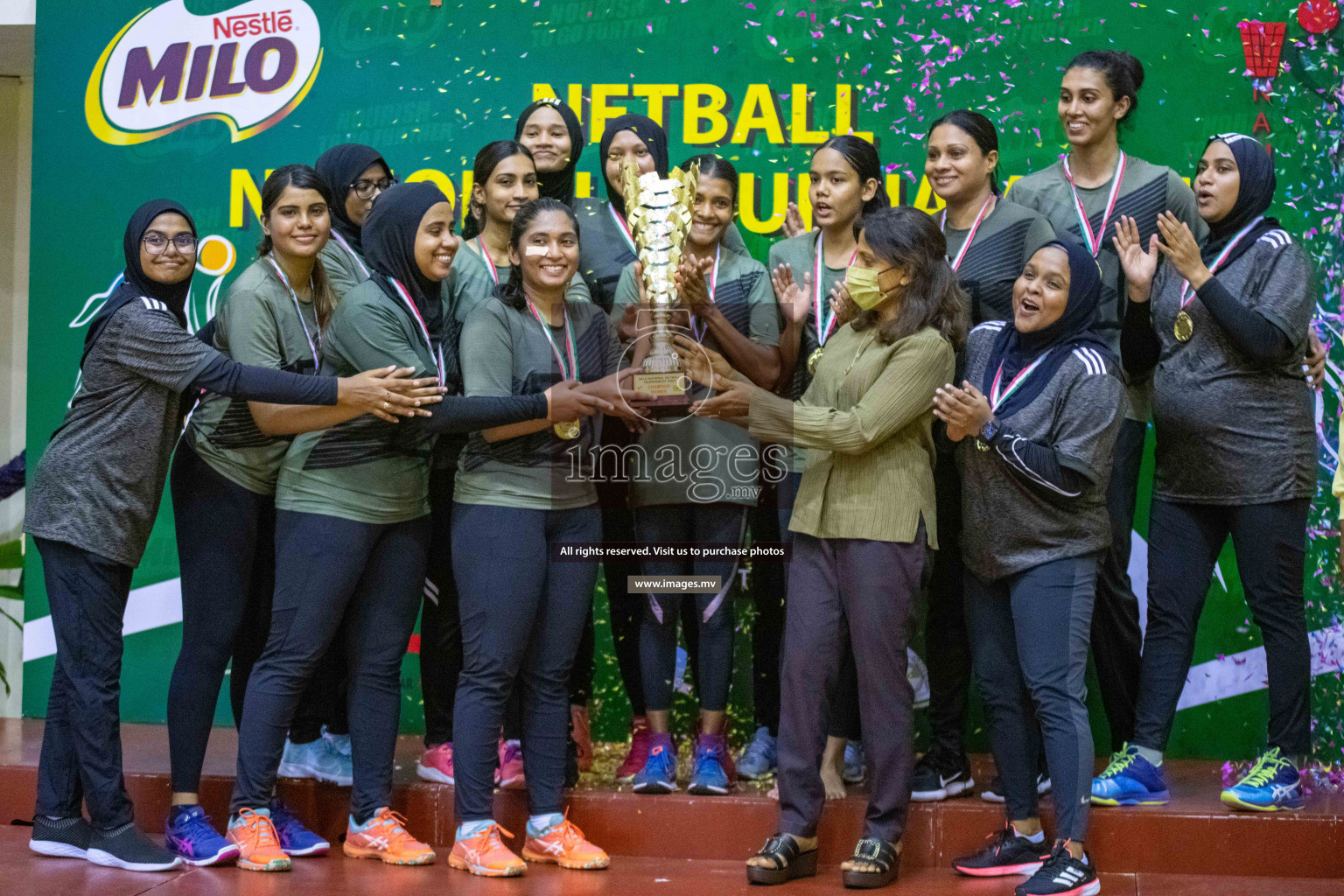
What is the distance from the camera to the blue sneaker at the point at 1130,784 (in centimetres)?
373

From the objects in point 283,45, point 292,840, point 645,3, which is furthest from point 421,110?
point 292,840

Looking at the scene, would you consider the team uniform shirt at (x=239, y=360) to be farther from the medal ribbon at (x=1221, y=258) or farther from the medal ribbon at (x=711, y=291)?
the medal ribbon at (x=1221, y=258)

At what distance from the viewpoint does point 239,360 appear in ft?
11.9

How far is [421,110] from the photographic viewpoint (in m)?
5.01

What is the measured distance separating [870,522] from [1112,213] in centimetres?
145

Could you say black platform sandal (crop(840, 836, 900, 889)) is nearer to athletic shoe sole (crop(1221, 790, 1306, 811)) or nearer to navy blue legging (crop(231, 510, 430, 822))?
athletic shoe sole (crop(1221, 790, 1306, 811))

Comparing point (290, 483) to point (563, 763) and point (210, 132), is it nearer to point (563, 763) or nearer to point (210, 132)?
point (563, 763)

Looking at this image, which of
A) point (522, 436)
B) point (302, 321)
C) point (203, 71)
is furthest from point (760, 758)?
point (203, 71)

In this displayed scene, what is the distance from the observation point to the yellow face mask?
11.4 feet

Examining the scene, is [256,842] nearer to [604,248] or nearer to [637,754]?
[637,754]

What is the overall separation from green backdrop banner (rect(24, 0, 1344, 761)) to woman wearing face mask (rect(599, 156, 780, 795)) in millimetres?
913

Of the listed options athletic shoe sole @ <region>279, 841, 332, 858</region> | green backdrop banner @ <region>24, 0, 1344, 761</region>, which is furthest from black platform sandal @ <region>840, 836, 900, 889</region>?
athletic shoe sole @ <region>279, 841, 332, 858</region>

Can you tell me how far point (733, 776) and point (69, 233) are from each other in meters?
3.25

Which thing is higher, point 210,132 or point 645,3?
point 645,3
